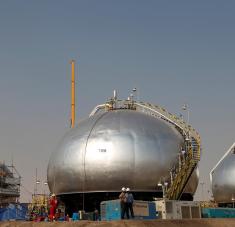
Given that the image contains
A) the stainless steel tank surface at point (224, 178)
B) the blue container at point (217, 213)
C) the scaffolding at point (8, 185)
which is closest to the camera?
the blue container at point (217, 213)

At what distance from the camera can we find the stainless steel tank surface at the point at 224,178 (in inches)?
2103

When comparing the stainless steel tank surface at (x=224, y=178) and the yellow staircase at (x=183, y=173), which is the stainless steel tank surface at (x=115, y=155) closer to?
the yellow staircase at (x=183, y=173)

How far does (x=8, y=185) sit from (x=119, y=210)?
64677 millimetres

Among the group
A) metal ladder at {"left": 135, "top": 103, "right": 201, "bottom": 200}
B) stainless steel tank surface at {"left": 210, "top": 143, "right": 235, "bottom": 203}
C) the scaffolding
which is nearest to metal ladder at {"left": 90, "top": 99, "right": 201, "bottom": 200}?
metal ladder at {"left": 135, "top": 103, "right": 201, "bottom": 200}

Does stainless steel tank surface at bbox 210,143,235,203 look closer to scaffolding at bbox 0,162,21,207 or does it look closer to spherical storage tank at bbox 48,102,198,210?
spherical storage tank at bbox 48,102,198,210

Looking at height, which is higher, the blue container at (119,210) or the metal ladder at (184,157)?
the metal ladder at (184,157)

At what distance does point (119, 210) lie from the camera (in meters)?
30.3

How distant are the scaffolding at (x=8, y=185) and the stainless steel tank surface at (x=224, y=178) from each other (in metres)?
43.5

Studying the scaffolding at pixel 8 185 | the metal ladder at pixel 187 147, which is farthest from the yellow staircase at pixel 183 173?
the scaffolding at pixel 8 185

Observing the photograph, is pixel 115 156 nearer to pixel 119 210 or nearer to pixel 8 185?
pixel 119 210

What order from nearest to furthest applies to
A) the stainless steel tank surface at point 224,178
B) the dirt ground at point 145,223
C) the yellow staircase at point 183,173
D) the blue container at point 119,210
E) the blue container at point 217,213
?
the dirt ground at point 145,223 < the blue container at point 119,210 < the blue container at point 217,213 < the yellow staircase at point 183,173 < the stainless steel tank surface at point 224,178

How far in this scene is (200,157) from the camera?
43219 millimetres

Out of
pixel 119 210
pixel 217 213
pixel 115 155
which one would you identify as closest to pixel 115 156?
pixel 115 155

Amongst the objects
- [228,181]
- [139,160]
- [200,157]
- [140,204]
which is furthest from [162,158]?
[228,181]
